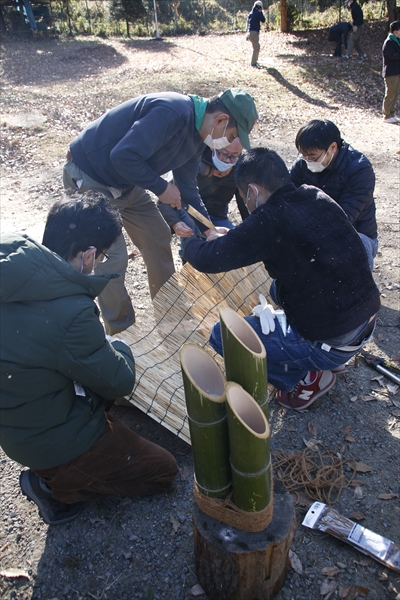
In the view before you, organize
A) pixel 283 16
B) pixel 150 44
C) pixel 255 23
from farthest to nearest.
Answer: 1. pixel 283 16
2. pixel 150 44
3. pixel 255 23

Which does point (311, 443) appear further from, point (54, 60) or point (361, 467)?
point (54, 60)

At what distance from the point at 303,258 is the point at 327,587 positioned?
177 cm

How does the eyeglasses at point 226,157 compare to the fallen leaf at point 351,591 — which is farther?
the eyeglasses at point 226,157

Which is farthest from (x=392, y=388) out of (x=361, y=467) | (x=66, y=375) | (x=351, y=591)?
(x=66, y=375)

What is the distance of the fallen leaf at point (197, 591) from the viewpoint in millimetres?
2441

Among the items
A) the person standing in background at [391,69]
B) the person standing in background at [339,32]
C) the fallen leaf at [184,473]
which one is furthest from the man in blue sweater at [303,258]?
the person standing in background at [339,32]

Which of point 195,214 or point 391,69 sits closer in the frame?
point 195,214

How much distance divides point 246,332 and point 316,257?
0.88m

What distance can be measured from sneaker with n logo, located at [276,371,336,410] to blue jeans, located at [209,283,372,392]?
9cm

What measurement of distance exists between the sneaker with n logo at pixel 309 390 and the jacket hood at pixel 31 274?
73.2 inches

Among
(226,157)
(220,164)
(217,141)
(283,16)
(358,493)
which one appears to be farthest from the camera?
(283,16)

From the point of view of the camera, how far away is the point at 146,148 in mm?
3357

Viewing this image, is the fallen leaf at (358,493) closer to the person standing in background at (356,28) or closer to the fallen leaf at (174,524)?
the fallen leaf at (174,524)

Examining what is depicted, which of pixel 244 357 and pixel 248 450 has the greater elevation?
pixel 244 357
